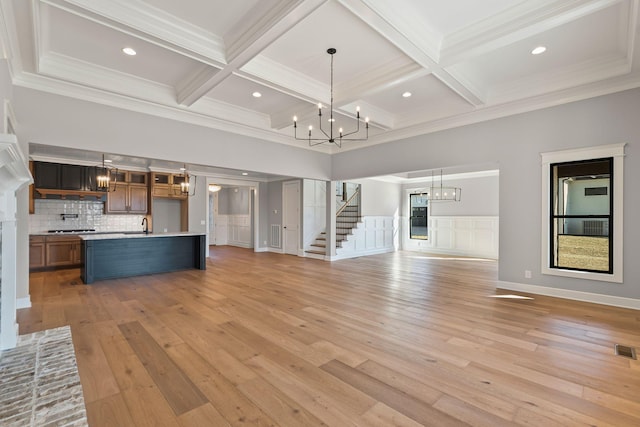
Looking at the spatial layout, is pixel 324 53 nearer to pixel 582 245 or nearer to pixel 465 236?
pixel 582 245

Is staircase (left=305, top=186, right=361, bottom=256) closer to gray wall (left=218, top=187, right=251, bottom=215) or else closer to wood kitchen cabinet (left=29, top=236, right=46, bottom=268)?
gray wall (left=218, top=187, right=251, bottom=215)

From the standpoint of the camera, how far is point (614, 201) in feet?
13.6

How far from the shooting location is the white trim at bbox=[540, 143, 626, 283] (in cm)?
409

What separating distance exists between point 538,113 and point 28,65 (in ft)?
24.2

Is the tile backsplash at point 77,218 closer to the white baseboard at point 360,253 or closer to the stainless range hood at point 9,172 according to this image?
the stainless range hood at point 9,172

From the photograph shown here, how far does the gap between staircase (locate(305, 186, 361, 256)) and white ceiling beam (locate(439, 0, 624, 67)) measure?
6.23m

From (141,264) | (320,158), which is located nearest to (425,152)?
(320,158)

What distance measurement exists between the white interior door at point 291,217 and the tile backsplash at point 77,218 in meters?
4.31

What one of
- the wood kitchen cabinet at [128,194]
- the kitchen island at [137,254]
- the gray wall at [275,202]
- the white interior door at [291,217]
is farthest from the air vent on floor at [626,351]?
the wood kitchen cabinet at [128,194]

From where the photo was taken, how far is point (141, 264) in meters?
6.11

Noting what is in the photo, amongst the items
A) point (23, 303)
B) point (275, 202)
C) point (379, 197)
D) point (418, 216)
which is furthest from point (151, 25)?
point (418, 216)

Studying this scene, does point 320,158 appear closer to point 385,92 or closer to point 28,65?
point 385,92

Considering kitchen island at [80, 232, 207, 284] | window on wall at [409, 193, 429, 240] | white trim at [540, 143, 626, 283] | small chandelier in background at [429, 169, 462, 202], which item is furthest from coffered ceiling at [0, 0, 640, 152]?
window on wall at [409, 193, 429, 240]

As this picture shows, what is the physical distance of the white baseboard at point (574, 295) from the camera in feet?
13.3
